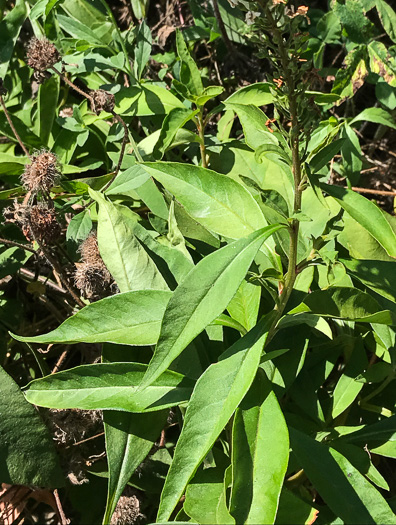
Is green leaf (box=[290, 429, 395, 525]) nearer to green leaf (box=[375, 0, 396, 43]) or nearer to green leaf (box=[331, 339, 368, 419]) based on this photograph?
green leaf (box=[331, 339, 368, 419])

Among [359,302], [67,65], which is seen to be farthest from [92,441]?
[67,65]

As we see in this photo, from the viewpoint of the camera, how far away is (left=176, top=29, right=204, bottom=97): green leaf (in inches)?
75.7

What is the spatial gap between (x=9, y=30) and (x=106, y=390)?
57.5 inches

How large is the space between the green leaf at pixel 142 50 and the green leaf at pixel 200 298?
41.9 inches

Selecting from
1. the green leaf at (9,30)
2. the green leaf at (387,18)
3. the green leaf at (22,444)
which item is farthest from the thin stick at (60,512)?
the green leaf at (387,18)

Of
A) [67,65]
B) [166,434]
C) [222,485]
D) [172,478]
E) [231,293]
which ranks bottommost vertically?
[166,434]

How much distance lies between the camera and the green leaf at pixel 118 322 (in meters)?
1.35

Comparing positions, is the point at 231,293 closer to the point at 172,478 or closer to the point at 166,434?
the point at 172,478

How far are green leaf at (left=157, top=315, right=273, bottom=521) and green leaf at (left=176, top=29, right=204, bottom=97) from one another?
39.7 inches

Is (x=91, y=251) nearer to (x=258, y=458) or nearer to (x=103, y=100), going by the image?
(x=103, y=100)

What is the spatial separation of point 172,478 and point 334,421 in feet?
2.00

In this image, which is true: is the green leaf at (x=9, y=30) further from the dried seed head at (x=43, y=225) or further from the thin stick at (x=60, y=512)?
the thin stick at (x=60, y=512)

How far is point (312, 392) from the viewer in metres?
1.59

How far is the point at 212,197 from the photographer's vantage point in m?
1.37
